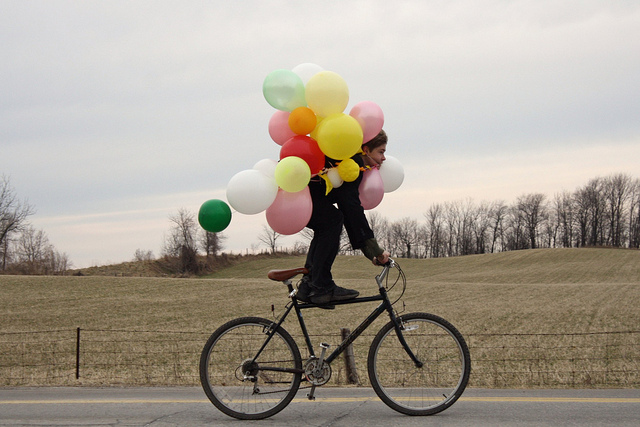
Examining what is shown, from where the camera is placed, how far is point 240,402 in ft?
14.8

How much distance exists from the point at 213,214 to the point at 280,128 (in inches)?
40.3

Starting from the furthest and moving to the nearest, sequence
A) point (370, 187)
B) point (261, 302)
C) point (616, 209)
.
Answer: point (616, 209), point (261, 302), point (370, 187)

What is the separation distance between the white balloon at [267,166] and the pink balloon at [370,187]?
793mm

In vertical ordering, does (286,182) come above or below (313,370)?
above

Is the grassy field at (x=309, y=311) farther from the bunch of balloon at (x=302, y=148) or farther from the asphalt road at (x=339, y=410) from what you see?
the bunch of balloon at (x=302, y=148)

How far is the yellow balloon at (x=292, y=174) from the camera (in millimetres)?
4566

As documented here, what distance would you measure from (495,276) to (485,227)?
46.9m

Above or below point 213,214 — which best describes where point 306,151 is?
above

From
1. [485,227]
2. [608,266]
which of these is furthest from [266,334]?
[485,227]

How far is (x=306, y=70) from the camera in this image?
5.20 meters

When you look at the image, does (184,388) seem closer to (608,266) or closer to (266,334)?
(266,334)

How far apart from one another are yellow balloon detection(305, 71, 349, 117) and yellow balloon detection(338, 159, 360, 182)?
18.3 inches

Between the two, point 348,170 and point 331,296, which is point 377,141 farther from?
point 331,296

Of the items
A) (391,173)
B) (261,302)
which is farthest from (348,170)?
(261,302)
